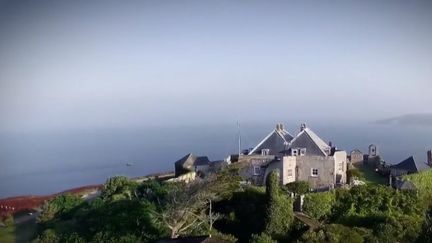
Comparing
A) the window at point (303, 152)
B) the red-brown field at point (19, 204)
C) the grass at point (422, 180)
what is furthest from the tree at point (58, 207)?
the grass at point (422, 180)

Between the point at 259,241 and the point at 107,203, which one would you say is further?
the point at 107,203

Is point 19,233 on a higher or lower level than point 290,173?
lower

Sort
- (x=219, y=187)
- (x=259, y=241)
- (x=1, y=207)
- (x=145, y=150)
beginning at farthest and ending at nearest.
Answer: (x=145, y=150), (x=1, y=207), (x=219, y=187), (x=259, y=241)

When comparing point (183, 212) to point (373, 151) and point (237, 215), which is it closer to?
point (237, 215)

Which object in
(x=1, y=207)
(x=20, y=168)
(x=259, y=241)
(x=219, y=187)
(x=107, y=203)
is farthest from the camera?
(x=20, y=168)

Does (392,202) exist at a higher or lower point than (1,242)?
higher

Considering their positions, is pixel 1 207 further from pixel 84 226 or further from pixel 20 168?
pixel 20 168

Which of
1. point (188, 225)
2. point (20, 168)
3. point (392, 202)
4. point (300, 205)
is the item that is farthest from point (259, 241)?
point (20, 168)

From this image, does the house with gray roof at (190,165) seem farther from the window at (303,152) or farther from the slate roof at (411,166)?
the slate roof at (411,166)

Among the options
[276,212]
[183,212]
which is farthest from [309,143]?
[183,212]
